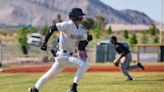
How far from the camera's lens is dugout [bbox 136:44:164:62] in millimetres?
44406

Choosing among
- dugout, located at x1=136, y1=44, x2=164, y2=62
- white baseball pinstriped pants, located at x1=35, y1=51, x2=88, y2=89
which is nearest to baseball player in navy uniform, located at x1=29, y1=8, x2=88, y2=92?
white baseball pinstriped pants, located at x1=35, y1=51, x2=88, y2=89

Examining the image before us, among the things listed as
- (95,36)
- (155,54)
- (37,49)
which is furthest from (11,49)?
(95,36)

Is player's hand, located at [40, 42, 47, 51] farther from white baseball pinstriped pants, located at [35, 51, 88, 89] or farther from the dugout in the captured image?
the dugout

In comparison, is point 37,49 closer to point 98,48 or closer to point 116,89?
point 98,48

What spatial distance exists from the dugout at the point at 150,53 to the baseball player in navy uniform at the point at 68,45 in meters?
31.5

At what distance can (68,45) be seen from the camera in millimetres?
12992

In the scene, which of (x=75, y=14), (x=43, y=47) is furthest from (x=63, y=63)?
(x=75, y=14)

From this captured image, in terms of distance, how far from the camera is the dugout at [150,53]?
44.4m

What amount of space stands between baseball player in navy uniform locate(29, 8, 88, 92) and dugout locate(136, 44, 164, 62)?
3153 centimetres

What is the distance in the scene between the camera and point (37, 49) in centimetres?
6238

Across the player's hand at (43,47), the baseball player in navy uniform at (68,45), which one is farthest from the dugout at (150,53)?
the player's hand at (43,47)

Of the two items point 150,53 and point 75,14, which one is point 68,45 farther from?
point 150,53

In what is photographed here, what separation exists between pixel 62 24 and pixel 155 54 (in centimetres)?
3315

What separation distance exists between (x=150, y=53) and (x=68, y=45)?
32483 mm
